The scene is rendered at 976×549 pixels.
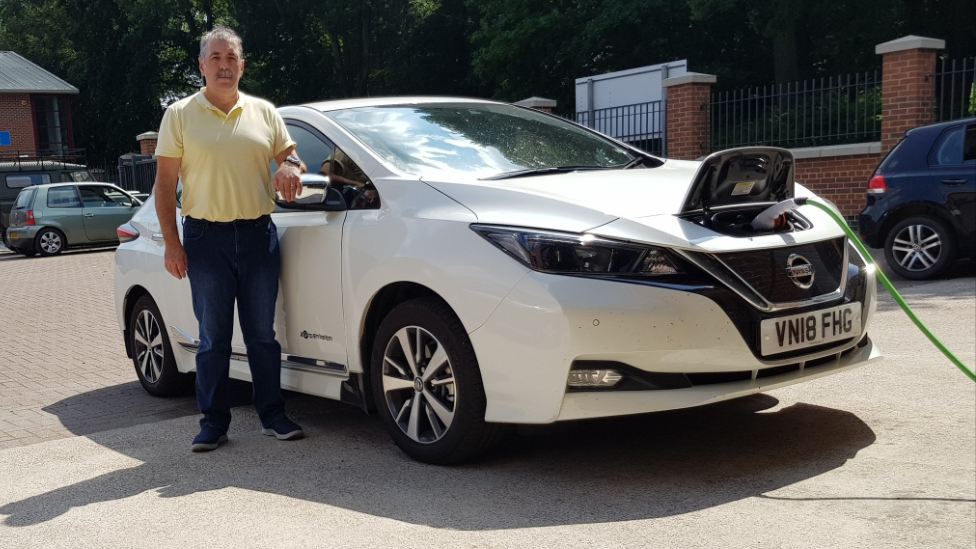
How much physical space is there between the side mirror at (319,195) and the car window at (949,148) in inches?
290

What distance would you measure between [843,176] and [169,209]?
13361 mm

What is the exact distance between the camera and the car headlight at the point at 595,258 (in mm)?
3793

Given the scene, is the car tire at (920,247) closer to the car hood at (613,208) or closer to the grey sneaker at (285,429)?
A: the car hood at (613,208)

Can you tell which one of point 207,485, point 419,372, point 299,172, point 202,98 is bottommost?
point 207,485

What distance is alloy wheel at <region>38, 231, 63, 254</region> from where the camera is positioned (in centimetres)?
2127

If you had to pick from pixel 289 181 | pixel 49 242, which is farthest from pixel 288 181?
pixel 49 242

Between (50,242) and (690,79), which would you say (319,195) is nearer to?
(690,79)

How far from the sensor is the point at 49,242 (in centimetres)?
2133

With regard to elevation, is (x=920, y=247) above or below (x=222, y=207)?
below

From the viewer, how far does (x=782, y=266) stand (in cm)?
398

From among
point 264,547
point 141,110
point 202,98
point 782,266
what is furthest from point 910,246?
point 141,110

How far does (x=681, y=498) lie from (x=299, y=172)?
2.18 m

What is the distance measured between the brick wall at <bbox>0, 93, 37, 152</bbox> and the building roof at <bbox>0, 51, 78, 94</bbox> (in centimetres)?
59

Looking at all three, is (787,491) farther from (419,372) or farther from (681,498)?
(419,372)
